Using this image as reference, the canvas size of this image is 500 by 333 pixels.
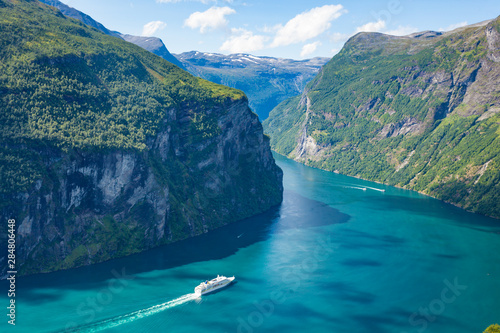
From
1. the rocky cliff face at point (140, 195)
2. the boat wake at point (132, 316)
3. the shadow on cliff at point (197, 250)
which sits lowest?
the boat wake at point (132, 316)

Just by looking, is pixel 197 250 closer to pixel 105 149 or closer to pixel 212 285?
pixel 212 285

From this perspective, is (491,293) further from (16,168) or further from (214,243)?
(16,168)

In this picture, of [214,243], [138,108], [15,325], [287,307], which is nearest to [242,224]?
[214,243]

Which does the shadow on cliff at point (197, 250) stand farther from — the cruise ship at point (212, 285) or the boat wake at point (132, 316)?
the cruise ship at point (212, 285)

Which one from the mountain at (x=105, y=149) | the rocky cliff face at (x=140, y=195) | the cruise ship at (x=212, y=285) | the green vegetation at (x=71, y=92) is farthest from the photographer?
the green vegetation at (x=71, y=92)

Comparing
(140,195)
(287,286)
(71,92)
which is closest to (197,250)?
(140,195)

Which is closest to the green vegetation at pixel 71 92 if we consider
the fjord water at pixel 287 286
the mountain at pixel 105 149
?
the mountain at pixel 105 149
